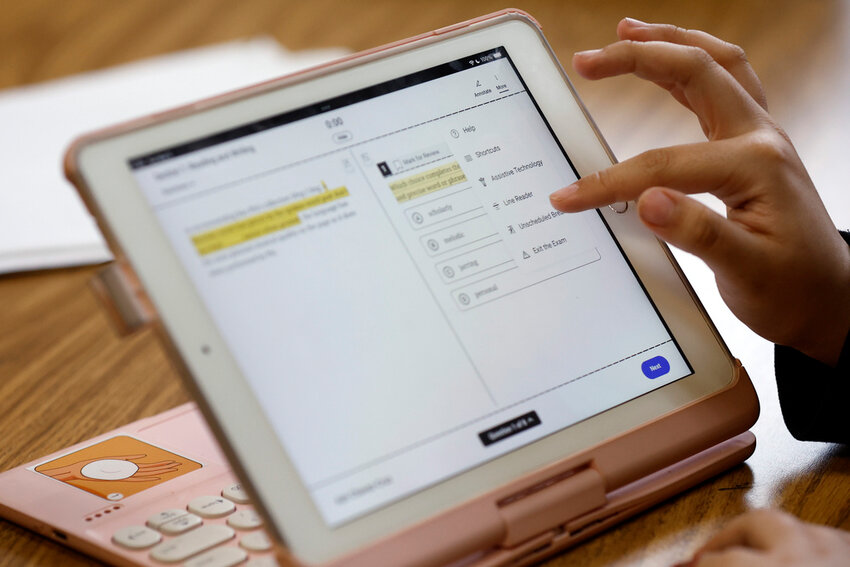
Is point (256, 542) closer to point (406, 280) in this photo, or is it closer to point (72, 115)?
point (406, 280)

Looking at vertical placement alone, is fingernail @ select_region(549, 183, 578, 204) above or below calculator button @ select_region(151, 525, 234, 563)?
above

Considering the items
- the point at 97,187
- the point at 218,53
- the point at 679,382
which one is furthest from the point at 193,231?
the point at 218,53

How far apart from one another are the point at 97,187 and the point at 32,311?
0.59 meters

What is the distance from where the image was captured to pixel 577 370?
24.4 inches

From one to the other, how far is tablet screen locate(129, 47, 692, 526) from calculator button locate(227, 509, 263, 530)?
0.31 feet

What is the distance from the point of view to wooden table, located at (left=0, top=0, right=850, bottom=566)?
634mm

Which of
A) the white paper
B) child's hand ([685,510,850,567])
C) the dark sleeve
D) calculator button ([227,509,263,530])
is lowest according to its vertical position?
child's hand ([685,510,850,567])

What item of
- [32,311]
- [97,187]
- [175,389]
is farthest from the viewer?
[32,311]

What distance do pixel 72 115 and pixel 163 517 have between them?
1083 millimetres

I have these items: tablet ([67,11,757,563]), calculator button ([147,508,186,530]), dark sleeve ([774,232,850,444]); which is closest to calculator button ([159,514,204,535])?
calculator button ([147,508,186,530])

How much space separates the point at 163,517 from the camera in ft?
2.06

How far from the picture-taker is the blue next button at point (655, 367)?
642mm

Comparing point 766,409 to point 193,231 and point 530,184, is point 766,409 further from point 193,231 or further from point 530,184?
point 193,231

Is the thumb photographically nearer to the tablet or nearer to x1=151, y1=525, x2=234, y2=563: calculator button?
the tablet
